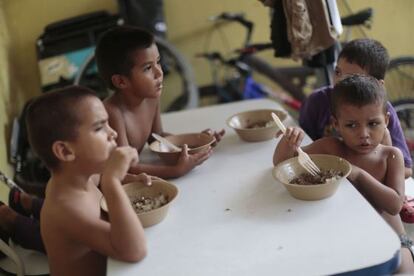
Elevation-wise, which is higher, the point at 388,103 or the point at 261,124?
the point at 388,103

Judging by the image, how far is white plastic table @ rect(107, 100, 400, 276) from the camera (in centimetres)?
97

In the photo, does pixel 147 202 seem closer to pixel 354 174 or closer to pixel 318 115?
pixel 354 174

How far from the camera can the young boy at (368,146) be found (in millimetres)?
1286

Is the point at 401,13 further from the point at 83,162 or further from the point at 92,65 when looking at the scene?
the point at 83,162

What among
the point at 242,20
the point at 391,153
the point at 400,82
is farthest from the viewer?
the point at 400,82

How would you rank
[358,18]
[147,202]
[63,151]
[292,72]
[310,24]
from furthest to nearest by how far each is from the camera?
[292,72] < [358,18] < [310,24] < [147,202] < [63,151]

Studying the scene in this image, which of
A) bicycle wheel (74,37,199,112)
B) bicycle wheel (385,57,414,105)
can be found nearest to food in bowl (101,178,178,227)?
bicycle wheel (74,37,199,112)

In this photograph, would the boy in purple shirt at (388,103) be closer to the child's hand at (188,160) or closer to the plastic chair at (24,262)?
the child's hand at (188,160)

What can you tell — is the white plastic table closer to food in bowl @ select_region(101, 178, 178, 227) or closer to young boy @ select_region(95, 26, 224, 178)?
food in bowl @ select_region(101, 178, 178, 227)

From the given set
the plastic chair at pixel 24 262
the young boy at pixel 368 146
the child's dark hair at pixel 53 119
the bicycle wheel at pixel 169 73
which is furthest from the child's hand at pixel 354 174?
the bicycle wheel at pixel 169 73

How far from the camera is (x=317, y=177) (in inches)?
50.4

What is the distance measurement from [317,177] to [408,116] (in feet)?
5.55

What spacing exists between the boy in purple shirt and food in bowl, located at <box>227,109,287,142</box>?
0.11m

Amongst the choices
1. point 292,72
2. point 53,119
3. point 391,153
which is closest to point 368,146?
point 391,153
